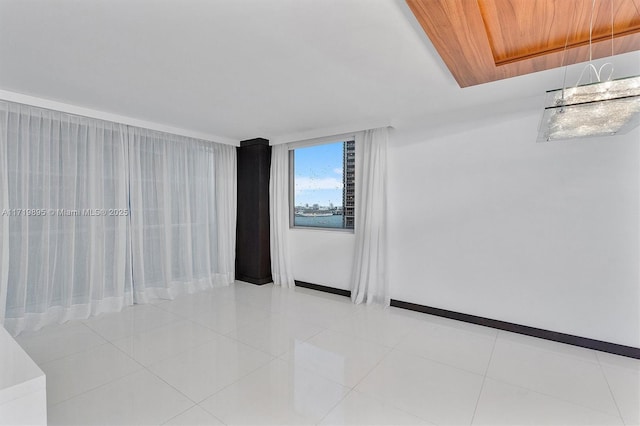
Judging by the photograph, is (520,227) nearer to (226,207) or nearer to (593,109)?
(593,109)

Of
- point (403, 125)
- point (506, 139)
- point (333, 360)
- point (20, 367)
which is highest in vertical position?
point (403, 125)

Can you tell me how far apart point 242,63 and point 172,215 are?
2752 mm

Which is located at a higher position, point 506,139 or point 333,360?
point 506,139

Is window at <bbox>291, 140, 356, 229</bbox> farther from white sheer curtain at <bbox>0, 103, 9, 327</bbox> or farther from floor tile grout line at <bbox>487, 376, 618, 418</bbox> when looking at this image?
white sheer curtain at <bbox>0, 103, 9, 327</bbox>

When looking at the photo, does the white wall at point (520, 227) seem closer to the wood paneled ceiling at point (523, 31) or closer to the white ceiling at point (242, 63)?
the white ceiling at point (242, 63)

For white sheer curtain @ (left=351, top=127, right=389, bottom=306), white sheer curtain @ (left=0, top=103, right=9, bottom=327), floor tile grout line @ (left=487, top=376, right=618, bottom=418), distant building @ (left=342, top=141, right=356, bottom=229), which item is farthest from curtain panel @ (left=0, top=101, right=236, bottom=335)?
floor tile grout line @ (left=487, top=376, right=618, bottom=418)

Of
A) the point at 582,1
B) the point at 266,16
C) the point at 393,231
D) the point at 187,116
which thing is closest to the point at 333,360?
the point at 393,231

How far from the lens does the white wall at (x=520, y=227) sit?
8.67 feet

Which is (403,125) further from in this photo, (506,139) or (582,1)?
(582,1)

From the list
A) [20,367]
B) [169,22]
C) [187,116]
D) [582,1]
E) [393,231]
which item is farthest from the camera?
[393,231]

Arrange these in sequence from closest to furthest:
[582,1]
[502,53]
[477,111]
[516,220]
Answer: [582,1] < [502,53] < [516,220] < [477,111]

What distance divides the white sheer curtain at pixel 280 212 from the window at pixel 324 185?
7.2 inches

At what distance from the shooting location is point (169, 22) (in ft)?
5.76

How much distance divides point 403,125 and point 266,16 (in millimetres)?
2439
